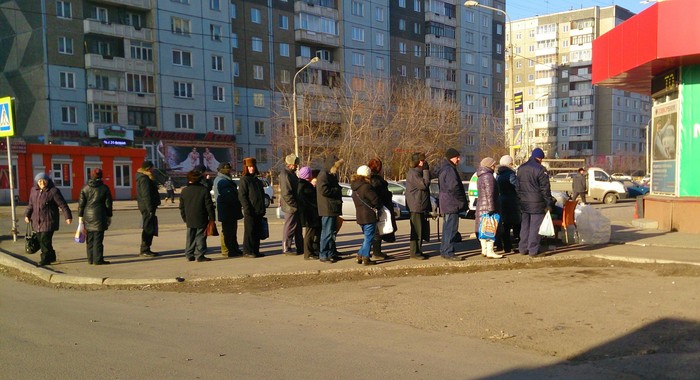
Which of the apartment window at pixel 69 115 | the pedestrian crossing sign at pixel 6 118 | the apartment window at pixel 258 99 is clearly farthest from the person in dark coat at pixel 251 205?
the apartment window at pixel 258 99

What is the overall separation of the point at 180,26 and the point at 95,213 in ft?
142

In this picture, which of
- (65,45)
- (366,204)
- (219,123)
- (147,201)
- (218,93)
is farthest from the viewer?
(219,123)

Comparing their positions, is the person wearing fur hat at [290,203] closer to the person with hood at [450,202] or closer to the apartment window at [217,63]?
the person with hood at [450,202]

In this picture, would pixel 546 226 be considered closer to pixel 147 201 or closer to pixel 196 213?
pixel 196 213

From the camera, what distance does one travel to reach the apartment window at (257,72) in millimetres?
55344

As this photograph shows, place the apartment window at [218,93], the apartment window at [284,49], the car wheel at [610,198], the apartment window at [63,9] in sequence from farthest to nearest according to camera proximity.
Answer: the apartment window at [284,49] < the apartment window at [218,93] < the apartment window at [63,9] < the car wheel at [610,198]

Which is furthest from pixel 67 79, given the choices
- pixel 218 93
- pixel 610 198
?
pixel 610 198

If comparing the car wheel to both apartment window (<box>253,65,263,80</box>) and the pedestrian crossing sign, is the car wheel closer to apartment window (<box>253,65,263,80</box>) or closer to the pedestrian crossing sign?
the pedestrian crossing sign

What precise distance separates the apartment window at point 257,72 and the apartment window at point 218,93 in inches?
176

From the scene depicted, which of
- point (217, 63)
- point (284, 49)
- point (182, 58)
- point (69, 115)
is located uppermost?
point (284, 49)

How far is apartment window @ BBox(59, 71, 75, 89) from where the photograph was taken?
43.5 meters

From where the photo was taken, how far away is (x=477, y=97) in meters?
74.6

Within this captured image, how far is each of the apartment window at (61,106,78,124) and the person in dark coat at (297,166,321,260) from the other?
130 feet

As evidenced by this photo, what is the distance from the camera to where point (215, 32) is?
51344mm
